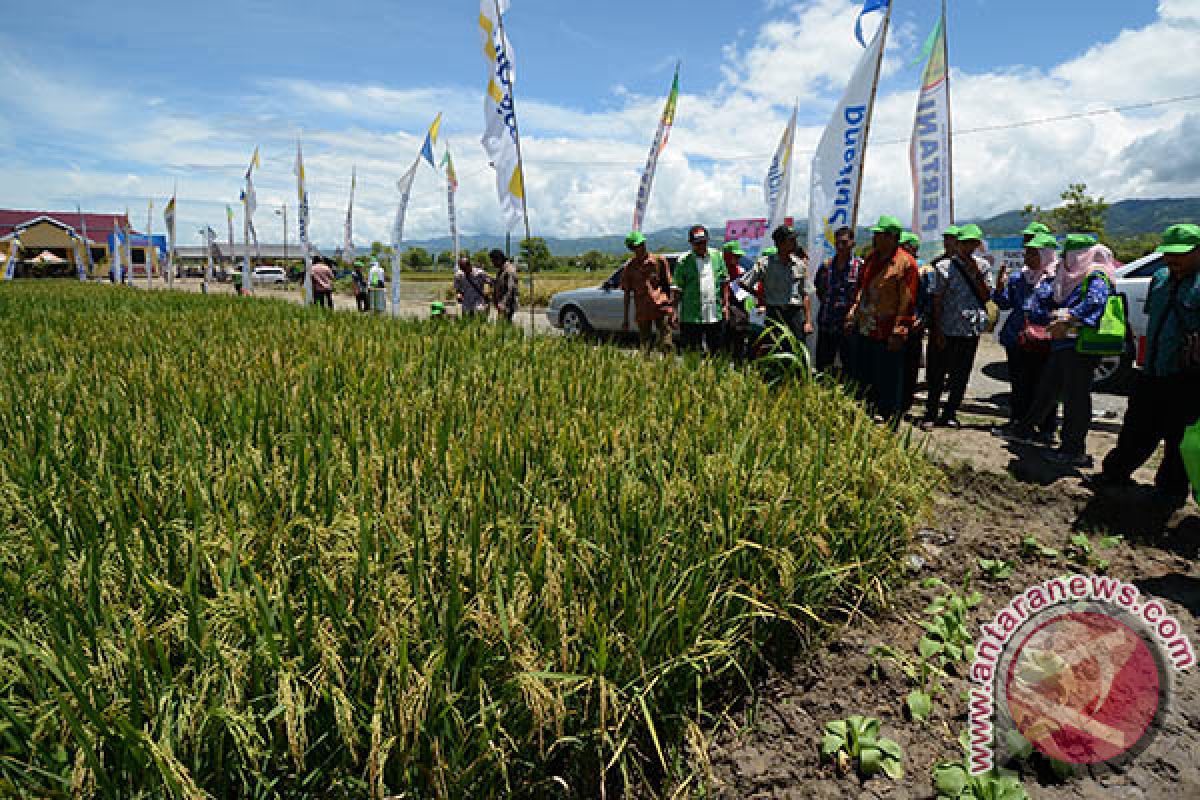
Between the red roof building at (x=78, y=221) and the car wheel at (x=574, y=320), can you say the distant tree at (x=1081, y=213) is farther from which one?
the red roof building at (x=78, y=221)

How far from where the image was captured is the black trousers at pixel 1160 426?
3367 mm

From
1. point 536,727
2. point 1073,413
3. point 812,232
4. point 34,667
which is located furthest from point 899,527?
point 812,232

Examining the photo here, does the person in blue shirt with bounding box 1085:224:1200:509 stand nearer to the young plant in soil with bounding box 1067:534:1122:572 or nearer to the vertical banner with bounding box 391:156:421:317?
the young plant in soil with bounding box 1067:534:1122:572

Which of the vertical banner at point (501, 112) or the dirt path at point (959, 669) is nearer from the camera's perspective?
the dirt path at point (959, 669)

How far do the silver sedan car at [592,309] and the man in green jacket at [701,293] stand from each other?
4.67 meters

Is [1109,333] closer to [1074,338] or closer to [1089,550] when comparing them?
[1074,338]

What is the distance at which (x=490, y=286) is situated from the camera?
9.79m

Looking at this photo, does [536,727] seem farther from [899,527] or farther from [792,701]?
[899,527]

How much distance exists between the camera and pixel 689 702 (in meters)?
1.89

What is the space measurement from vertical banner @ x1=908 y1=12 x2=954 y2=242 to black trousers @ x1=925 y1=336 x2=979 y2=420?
1.35 m

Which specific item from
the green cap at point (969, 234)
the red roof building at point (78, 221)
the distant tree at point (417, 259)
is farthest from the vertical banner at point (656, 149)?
the distant tree at point (417, 259)

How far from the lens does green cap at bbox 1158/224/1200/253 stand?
315cm

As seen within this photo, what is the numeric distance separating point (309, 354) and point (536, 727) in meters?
3.83

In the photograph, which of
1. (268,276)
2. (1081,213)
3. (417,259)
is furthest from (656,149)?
(417,259)
